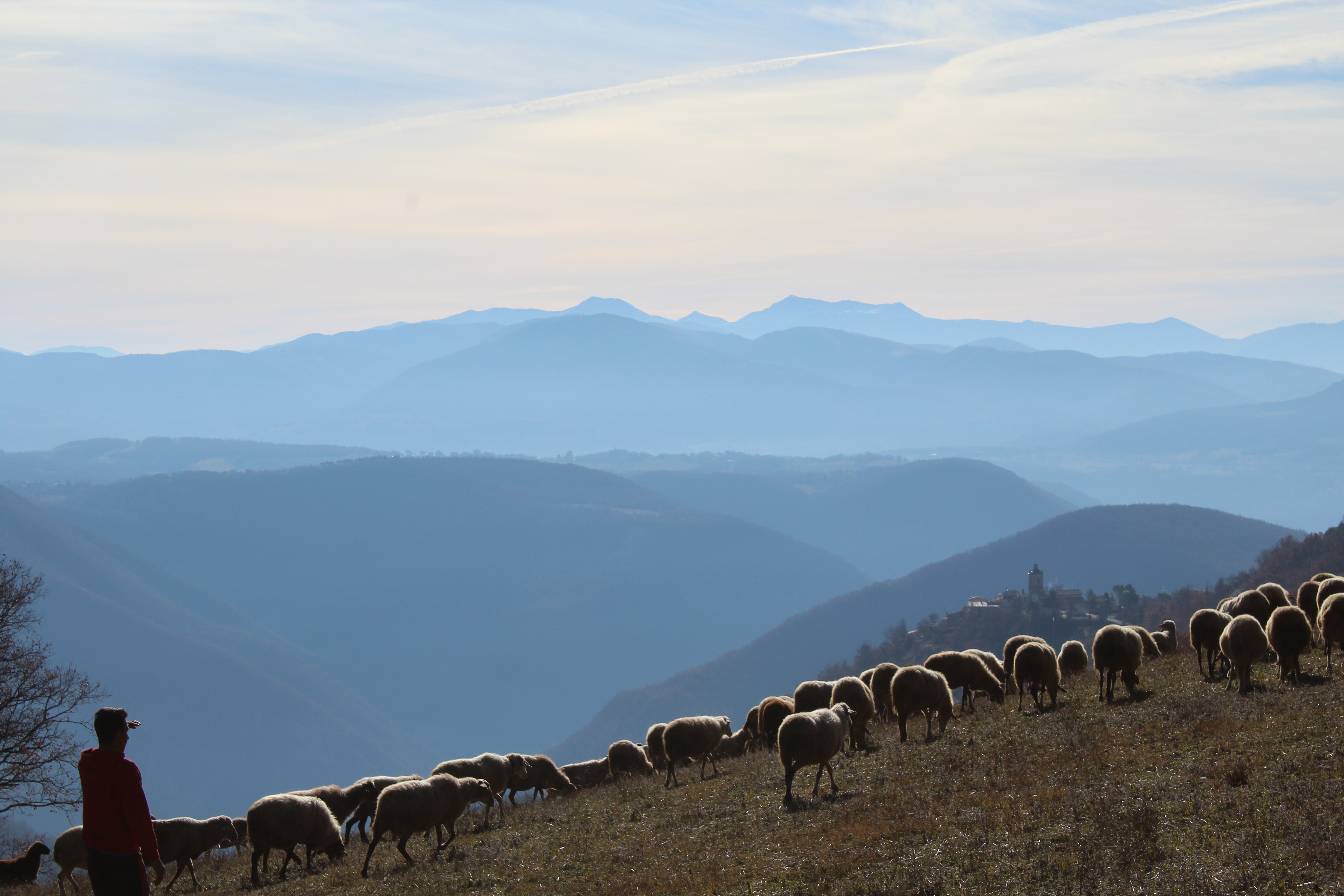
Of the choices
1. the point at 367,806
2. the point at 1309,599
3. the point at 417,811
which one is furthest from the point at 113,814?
the point at 1309,599

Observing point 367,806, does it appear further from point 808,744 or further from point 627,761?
point 627,761

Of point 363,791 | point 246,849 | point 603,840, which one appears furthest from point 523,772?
point 603,840

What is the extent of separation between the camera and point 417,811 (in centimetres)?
1474

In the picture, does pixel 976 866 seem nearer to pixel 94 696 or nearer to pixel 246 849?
pixel 246 849

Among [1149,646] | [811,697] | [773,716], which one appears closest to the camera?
[811,697]

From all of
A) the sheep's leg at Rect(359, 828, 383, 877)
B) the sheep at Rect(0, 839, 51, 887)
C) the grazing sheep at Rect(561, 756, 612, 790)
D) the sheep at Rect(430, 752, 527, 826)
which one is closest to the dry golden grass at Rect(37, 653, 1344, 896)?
the sheep's leg at Rect(359, 828, 383, 877)

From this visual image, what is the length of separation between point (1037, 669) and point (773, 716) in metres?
6.28

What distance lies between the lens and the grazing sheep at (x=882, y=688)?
21.7 meters

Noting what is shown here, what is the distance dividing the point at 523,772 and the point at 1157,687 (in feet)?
43.4

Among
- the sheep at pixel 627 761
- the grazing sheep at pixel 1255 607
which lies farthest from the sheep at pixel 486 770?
the grazing sheep at pixel 1255 607

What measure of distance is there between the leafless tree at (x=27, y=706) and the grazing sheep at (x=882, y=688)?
658 inches

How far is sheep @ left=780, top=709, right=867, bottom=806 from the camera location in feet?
47.7

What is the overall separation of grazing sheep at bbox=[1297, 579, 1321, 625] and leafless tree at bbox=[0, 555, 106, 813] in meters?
26.5

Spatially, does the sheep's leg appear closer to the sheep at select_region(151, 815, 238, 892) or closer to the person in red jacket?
the sheep at select_region(151, 815, 238, 892)
